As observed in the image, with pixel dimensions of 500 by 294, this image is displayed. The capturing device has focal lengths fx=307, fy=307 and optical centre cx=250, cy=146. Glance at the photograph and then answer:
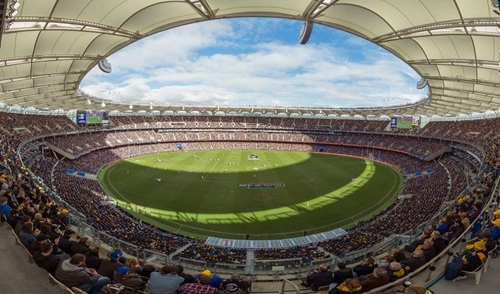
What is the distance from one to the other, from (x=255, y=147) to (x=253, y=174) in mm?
32132

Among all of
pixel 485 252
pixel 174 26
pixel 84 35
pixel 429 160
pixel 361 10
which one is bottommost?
pixel 429 160

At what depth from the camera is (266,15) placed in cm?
2173

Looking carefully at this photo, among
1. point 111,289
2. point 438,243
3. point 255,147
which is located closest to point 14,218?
point 111,289

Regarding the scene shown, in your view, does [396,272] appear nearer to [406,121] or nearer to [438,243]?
[438,243]

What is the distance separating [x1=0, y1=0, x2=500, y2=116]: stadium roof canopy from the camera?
1650 centimetres

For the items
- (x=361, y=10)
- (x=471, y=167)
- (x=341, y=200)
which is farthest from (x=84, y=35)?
(x=471, y=167)

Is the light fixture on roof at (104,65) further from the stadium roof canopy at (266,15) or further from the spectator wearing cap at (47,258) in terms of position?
the spectator wearing cap at (47,258)

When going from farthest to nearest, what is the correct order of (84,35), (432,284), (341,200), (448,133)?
(448,133) < (341,200) < (84,35) < (432,284)

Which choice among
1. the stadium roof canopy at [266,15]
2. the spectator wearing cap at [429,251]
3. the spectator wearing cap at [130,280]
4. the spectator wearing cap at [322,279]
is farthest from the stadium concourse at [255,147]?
the stadium roof canopy at [266,15]

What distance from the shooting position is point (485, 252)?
21.7 ft

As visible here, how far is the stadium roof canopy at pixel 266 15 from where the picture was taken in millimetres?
16500

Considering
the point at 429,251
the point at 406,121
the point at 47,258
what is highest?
the point at 406,121

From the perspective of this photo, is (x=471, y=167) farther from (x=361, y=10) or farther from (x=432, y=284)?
(x=432, y=284)

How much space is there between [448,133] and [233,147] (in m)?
47.1
